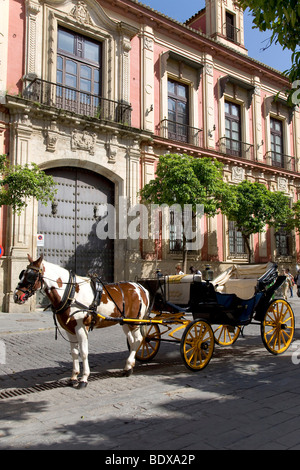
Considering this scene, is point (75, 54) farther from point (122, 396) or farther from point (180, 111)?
point (122, 396)

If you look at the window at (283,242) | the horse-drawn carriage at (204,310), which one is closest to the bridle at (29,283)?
the horse-drawn carriage at (204,310)

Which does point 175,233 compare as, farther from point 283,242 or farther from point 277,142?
point 277,142

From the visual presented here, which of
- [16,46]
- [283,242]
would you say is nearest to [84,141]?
[16,46]

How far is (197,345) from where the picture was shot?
5.54 m

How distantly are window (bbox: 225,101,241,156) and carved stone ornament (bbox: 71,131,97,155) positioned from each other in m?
8.14

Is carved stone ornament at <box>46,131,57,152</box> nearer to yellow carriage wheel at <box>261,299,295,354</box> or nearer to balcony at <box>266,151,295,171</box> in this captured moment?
yellow carriage wheel at <box>261,299,295,354</box>

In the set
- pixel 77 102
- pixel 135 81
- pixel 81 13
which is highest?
pixel 81 13

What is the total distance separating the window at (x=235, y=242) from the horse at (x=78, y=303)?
573 inches

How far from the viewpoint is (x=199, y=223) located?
1800 cm

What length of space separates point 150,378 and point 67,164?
35.6 feet

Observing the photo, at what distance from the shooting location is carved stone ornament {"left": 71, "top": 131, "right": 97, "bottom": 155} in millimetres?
14531

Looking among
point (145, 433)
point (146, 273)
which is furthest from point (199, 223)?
point (145, 433)

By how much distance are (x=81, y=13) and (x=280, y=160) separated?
13.8 metres

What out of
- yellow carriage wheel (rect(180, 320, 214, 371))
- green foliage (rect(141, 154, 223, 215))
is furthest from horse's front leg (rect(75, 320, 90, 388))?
green foliage (rect(141, 154, 223, 215))
